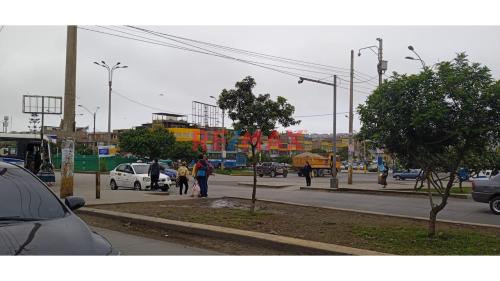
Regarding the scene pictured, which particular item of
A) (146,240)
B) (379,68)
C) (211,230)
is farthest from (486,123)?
(379,68)

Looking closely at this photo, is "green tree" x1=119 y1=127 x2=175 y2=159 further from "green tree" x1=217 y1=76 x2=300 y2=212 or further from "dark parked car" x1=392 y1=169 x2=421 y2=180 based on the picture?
"green tree" x1=217 y1=76 x2=300 y2=212

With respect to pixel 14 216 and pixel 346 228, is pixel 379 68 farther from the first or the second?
pixel 14 216

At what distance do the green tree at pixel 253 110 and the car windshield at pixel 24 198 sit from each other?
790 cm

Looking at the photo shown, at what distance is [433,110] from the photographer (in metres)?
7.92

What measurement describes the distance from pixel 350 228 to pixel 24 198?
266 inches

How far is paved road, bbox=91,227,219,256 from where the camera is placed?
24.9 ft

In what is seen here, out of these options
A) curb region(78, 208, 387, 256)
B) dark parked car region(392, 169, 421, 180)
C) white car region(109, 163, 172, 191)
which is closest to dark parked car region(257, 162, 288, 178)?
dark parked car region(392, 169, 421, 180)

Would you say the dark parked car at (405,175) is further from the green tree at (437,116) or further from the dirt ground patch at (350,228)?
the green tree at (437,116)

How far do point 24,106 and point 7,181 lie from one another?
5277 centimetres

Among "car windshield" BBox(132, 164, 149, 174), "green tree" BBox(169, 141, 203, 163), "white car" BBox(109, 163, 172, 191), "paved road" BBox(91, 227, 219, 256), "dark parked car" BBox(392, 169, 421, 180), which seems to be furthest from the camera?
"green tree" BBox(169, 141, 203, 163)

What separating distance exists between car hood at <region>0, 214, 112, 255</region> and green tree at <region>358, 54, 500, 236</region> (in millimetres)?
5655

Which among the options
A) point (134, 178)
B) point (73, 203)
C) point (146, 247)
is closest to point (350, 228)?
point (146, 247)

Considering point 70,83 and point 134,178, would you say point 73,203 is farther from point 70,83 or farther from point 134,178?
point 134,178

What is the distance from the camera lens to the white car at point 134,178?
23.8 meters
